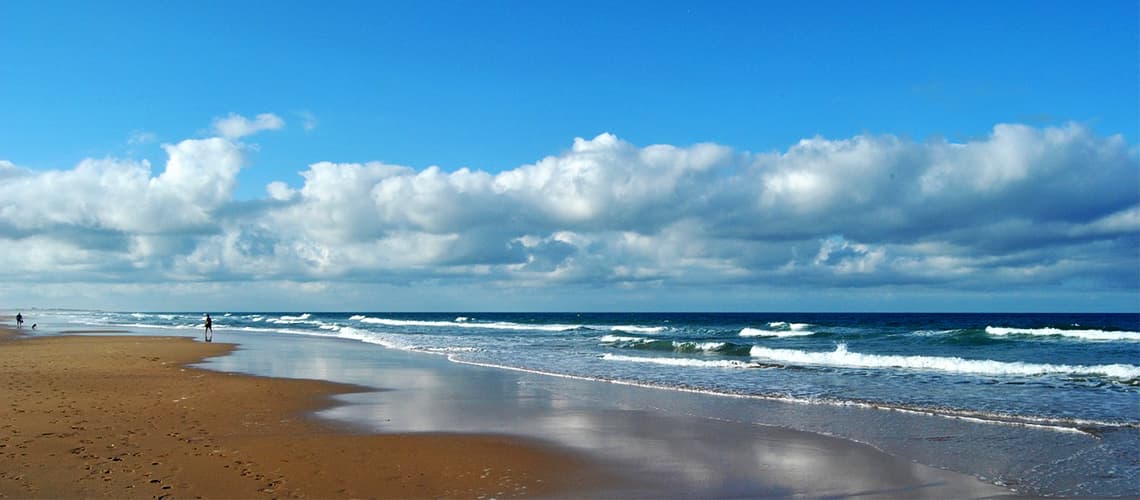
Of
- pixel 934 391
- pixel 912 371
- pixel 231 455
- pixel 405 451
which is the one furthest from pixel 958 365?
pixel 231 455

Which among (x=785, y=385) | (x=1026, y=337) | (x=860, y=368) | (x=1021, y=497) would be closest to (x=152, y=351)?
(x=785, y=385)

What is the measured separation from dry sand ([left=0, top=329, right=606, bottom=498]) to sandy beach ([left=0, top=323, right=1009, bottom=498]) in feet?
0.10

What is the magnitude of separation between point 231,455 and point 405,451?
7.43 ft

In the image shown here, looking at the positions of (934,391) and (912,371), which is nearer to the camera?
(934,391)

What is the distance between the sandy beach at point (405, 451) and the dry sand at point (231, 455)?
0.03m

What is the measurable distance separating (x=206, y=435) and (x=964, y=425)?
12.5 m

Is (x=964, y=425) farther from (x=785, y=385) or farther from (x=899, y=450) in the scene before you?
(x=785, y=385)

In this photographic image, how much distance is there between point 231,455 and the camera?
9867mm

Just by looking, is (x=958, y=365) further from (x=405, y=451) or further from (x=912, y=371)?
(x=405, y=451)

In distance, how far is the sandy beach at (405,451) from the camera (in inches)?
330

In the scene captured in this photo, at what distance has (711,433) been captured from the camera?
12.1 metres

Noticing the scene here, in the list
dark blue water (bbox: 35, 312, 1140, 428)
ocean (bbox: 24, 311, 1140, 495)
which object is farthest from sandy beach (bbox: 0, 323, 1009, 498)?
dark blue water (bbox: 35, 312, 1140, 428)

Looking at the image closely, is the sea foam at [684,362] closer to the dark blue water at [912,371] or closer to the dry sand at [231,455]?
the dark blue water at [912,371]

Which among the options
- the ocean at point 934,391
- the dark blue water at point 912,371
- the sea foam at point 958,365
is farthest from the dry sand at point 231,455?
the sea foam at point 958,365
